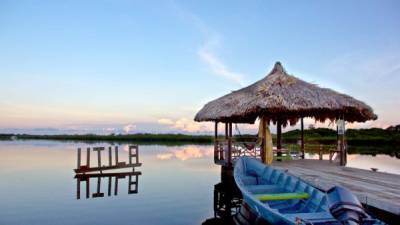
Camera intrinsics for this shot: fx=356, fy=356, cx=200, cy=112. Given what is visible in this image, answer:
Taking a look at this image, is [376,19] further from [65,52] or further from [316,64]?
[65,52]

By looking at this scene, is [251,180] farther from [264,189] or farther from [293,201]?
[293,201]

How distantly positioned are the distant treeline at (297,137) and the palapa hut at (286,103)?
22.8 ft

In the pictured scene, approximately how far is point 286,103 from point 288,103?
73 mm

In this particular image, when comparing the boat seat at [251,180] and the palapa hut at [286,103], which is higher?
the palapa hut at [286,103]

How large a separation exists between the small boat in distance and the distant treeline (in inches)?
A: 372

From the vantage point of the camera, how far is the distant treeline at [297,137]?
35966mm

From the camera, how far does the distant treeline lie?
1416 inches

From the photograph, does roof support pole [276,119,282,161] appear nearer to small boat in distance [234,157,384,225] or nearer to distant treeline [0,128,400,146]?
small boat in distance [234,157,384,225]

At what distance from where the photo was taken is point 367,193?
5.40 m

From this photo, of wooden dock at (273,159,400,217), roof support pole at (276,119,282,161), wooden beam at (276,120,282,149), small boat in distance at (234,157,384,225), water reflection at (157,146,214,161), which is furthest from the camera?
water reflection at (157,146,214,161)

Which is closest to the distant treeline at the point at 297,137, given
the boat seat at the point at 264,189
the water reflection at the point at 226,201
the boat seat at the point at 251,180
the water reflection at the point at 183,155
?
the water reflection at the point at 183,155

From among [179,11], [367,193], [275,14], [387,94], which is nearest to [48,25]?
[179,11]

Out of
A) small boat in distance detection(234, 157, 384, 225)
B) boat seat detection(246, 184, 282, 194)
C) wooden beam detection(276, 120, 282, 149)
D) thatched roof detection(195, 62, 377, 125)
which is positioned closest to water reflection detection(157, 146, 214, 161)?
wooden beam detection(276, 120, 282, 149)

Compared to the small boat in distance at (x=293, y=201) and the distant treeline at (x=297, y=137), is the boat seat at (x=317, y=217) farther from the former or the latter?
the distant treeline at (x=297, y=137)
